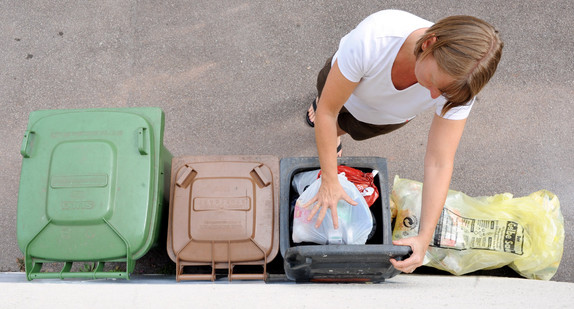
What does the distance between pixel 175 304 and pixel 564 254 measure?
2.18 meters

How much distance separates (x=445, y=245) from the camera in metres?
1.94

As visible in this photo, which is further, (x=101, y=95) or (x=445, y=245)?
(x=101, y=95)

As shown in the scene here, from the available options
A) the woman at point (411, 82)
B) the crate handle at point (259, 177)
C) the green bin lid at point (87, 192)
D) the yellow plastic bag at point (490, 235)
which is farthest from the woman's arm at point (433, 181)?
the green bin lid at point (87, 192)

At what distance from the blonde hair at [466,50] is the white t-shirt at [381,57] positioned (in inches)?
6.7

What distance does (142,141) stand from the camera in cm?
169

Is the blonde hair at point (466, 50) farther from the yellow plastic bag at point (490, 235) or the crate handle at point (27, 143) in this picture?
the crate handle at point (27, 143)

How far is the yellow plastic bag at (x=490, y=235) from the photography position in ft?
6.35

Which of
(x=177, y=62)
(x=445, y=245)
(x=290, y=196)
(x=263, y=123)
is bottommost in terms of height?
(x=445, y=245)

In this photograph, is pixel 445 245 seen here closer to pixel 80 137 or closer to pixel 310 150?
pixel 310 150

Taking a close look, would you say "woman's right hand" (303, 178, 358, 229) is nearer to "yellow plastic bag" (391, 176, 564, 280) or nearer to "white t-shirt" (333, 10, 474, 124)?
"white t-shirt" (333, 10, 474, 124)

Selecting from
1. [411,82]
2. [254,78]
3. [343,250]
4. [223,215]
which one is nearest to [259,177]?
[223,215]

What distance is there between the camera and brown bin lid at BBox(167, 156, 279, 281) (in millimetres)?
1729

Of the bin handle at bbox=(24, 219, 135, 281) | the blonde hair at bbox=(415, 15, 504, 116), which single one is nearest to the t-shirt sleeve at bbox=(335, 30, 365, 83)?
the blonde hair at bbox=(415, 15, 504, 116)

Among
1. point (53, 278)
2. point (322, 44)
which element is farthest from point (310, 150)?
point (53, 278)
